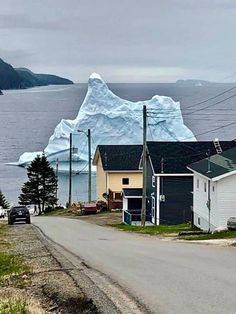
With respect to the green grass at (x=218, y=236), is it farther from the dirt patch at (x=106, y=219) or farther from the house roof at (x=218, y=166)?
the dirt patch at (x=106, y=219)

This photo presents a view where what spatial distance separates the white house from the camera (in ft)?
110

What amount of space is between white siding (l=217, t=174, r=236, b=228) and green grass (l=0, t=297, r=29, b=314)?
2351cm

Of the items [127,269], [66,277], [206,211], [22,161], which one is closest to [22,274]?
[66,277]

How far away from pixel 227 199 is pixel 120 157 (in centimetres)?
3039

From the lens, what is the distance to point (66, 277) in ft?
46.0

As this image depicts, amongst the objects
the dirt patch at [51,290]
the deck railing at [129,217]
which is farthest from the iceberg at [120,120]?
the dirt patch at [51,290]

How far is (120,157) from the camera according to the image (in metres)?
63.6

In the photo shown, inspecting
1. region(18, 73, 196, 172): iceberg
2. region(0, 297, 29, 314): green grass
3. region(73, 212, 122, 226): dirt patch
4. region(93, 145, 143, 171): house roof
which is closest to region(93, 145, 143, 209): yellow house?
region(93, 145, 143, 171): house roof

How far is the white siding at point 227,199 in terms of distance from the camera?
33.6 m

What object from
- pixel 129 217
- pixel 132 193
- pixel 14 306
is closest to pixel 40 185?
pixel 132 193

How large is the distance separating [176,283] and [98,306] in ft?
9.32

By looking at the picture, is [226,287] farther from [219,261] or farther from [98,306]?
[219,261]

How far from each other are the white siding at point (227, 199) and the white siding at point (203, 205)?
44cm

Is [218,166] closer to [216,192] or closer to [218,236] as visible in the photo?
[216,192]
